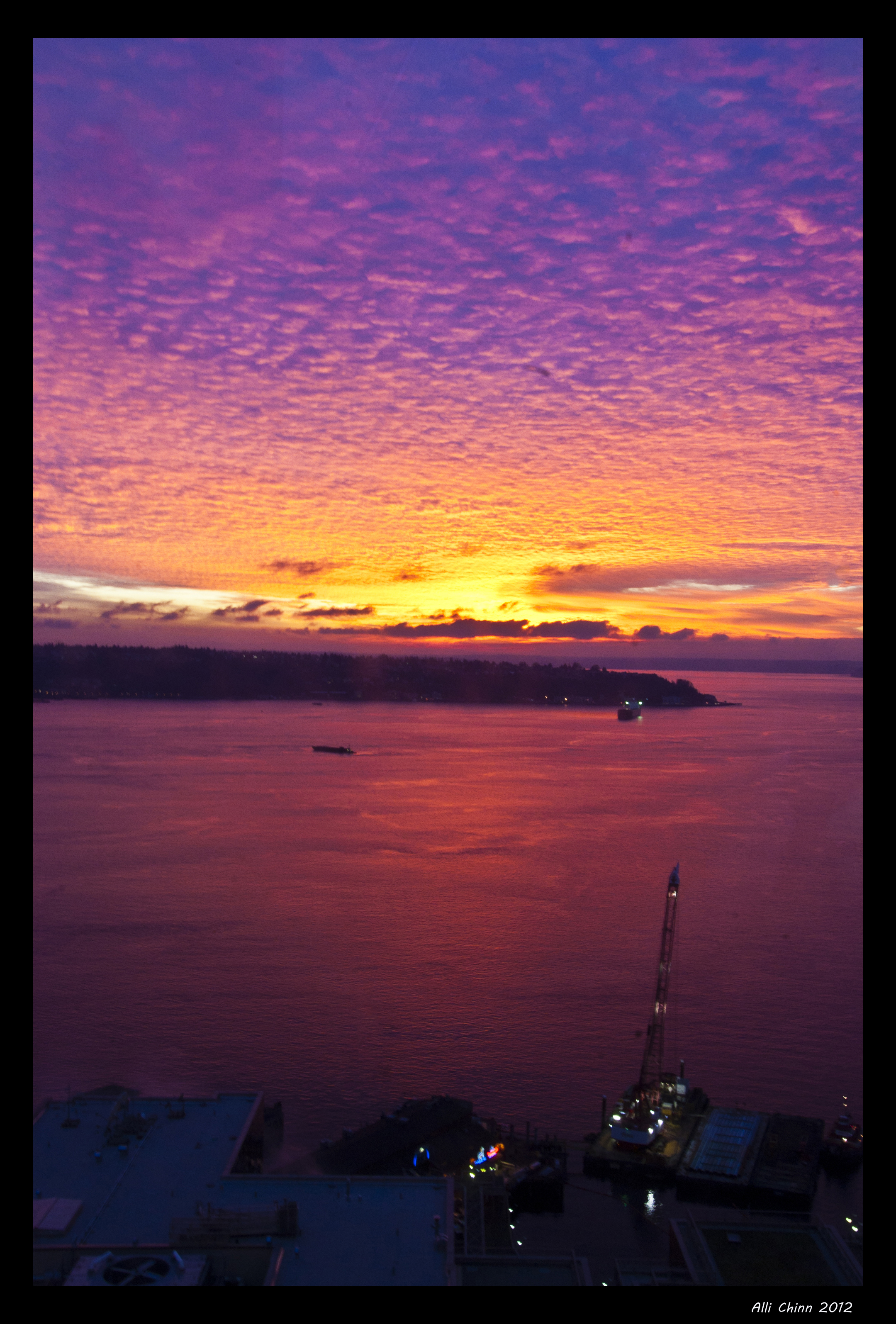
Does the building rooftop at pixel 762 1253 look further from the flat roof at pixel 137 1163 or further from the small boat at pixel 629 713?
the small boat at pixel 629 713

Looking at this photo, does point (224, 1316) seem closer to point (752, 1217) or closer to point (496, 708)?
point (752, 1217)

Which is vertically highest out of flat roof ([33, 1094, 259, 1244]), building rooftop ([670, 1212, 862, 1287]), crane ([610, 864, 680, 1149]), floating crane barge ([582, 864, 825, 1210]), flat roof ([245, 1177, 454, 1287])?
flat roof ([245, 1177, 454, 1287])

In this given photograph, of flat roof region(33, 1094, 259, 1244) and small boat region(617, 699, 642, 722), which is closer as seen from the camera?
flat roof region(33, 1094, 259, 1244)

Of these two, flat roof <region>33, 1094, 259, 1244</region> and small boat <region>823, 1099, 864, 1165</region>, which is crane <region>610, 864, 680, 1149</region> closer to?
small boat <region>823, 1099, 864, 1165</region>

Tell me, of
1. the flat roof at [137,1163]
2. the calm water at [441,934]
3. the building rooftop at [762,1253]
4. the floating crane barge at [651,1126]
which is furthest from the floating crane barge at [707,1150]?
the flat roof at [137,1163]

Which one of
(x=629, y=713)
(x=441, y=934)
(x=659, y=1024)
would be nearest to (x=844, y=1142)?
(x=659, y=1024)

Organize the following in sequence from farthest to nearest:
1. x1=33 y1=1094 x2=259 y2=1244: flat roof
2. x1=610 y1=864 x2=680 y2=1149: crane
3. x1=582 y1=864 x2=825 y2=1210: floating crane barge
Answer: x1=610 y1=864 x2=680 y2=1149: crane
x1=582 y1=864 x2=825 y2=1210: floating crane barge
x1=33 y1=1094 x2=259 y2=1244: flat roof

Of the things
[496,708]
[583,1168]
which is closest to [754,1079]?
[583,1168]

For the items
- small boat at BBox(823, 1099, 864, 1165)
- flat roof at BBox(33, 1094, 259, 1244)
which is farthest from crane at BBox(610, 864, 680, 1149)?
flat roof at BBox(33, 1094, 259, 1244)
